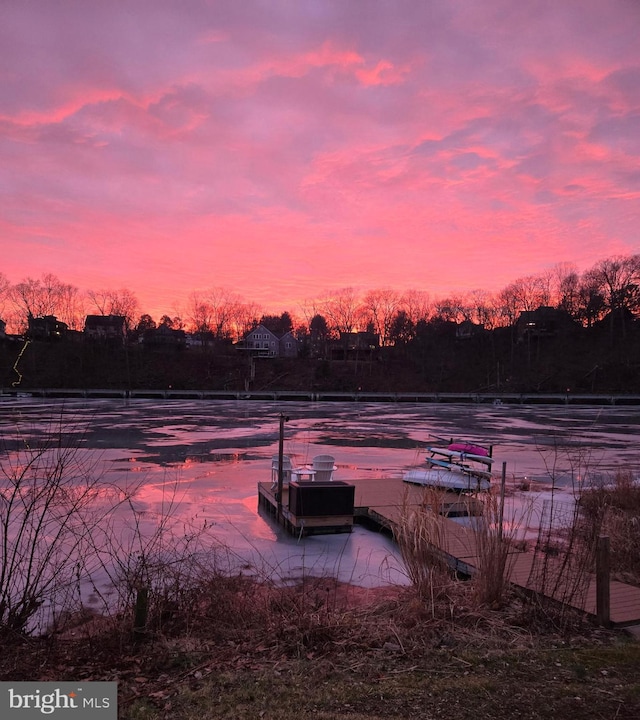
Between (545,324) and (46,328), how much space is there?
88368 millimetres

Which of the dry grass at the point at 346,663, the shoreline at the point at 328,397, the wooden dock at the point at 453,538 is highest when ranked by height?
the dry grass at the point at 346,663

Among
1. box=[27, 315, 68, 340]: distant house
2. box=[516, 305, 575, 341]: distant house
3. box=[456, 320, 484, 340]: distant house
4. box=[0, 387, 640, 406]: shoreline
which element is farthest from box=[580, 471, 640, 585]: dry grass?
box=[456, 320, 484, 340]: distant house

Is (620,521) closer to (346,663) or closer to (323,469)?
(323,469)

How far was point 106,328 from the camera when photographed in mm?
99938

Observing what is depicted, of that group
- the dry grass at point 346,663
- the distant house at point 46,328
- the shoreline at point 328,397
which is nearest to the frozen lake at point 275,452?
the dry grass at point 346,663

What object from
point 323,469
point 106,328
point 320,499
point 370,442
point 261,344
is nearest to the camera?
point 320,499

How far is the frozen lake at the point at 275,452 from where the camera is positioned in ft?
31.2

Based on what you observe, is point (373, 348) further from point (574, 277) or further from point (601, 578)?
point (601, 578)

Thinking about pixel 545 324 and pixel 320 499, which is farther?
pixel 545 324

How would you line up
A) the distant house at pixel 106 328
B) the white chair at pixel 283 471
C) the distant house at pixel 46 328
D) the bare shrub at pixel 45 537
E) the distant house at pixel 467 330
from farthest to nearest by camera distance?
1. the distant house at pixel 467 330
2. the distant house at pixel 106 328
3. the distant house at pixel 46 328
4. the white chair at pixel 283 471
5. the bare shrub at pixel 45 537

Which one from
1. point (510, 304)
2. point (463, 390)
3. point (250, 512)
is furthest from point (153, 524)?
point (510, 304)

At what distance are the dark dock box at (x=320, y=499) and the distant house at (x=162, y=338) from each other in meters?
90.2

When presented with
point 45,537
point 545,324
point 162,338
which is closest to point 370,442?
point 45,537

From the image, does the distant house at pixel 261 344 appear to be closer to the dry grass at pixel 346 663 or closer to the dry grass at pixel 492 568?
the dry grass at pixel 492 568
